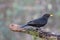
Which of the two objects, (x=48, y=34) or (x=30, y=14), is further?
(x=30, y=14)

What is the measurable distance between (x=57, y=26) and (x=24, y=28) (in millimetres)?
4048

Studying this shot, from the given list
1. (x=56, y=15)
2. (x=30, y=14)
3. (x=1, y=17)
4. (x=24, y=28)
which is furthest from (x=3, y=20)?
(x=24, y=28)

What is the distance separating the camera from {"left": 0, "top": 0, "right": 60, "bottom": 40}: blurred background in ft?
34.0

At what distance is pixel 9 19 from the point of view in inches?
418

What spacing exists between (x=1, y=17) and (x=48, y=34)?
14.0 ft

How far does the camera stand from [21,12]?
10.6m

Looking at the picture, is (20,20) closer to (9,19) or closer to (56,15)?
(9,19)

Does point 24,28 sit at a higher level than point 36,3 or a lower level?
lower

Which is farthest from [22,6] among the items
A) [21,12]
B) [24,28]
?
[24,28]

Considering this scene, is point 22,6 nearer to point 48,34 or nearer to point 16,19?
point 16,19

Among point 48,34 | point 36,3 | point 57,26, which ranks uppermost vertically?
point 36,3

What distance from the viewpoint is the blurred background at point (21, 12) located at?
1038 centimetres

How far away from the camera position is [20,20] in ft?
34.7

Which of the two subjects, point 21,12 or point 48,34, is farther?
point 21,12
